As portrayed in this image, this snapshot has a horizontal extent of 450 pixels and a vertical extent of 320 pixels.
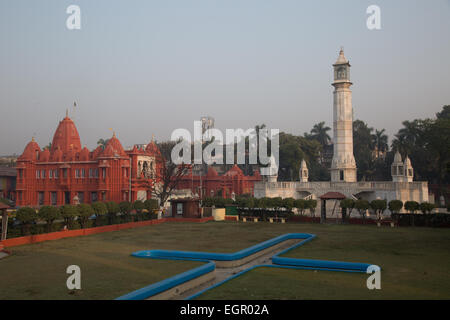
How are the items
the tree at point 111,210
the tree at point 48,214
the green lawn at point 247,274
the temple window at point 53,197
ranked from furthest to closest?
the temple window at point 53,197, the tree at point 111,210, the tree at point 48,214, the green lawn at point 247,274

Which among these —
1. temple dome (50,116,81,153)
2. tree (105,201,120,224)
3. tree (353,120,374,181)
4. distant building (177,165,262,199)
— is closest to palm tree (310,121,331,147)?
tree (353,120,374,181)

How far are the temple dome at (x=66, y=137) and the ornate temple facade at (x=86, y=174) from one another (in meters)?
5.20

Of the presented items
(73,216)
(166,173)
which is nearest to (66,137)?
(166,173)

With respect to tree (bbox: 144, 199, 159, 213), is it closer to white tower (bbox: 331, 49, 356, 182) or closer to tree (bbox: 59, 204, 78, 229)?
tree (bbox: 59, 204, 78, 229)

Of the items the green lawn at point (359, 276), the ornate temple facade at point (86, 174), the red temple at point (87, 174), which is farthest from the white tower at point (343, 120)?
the green lawn at point (359, 276)

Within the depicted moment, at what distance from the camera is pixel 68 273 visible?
1491 centimetres

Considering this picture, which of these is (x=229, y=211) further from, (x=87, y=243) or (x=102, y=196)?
(x=87, y=243)

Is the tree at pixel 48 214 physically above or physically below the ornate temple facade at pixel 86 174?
below

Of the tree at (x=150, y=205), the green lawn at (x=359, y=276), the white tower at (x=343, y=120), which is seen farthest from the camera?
the white tower at (x=343, y=120)

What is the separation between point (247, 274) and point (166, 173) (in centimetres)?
3193

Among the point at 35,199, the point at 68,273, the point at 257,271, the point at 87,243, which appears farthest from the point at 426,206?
the point at 35,199

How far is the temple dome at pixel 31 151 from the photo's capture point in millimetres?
51438

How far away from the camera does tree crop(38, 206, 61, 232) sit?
976 inches

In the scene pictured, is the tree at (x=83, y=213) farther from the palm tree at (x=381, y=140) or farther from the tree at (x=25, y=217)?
the palm tree at (x=381, y=140)
